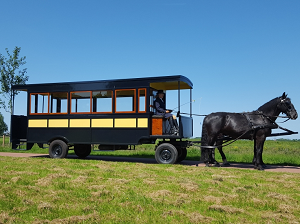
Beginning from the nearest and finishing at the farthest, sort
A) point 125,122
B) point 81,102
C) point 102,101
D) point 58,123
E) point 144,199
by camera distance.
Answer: point 144,199
point 125,122
point 102,101
point 81,102
point 58,123

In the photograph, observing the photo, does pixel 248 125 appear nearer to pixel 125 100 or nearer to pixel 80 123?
pixel 125 100

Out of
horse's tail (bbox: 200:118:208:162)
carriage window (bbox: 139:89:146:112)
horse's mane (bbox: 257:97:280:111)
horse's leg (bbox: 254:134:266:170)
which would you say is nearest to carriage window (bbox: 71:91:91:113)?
carriage window (bbox: 139:89:146:112)

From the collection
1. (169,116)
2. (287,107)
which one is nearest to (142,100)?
(169,116)

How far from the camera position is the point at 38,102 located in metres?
13.6

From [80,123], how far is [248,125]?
20.7 feet

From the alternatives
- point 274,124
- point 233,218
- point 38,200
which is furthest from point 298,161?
point 38,200

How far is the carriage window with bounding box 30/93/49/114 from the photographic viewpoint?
13.5 metres

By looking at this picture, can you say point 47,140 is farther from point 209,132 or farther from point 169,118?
point 209,132

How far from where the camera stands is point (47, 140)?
13234mm

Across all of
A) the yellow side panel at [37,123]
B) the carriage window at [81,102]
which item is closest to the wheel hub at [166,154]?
the carriage window at [81,102]

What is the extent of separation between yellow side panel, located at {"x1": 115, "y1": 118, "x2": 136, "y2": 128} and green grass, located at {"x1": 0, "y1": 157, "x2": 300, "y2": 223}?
12.7 ft

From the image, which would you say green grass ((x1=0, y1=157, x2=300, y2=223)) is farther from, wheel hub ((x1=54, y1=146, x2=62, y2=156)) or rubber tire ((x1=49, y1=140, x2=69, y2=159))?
wheel hub ((x1=54, y1=146, x2=62, y2=156))

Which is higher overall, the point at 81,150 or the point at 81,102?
the point at 81,102

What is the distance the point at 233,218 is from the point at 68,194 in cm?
298
